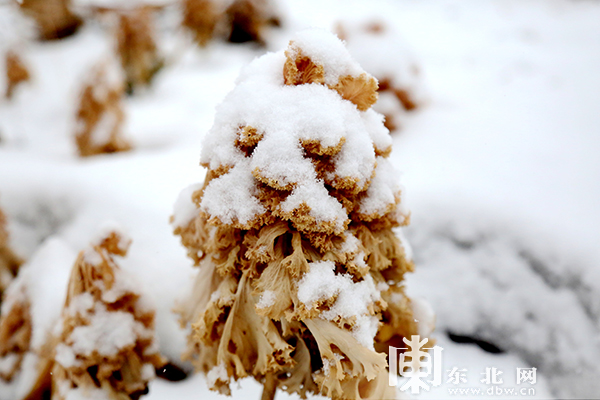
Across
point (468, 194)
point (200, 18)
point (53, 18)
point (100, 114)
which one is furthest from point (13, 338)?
point (53, 18)

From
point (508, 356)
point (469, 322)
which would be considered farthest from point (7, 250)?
point (508, 356)

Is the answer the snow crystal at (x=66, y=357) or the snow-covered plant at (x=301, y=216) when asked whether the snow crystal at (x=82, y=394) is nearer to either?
the snow crystal at (x=66, y=357)

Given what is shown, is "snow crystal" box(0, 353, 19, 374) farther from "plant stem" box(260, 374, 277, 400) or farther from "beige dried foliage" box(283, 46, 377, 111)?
"beige dried foliage" box(283, 46, 377, 111)

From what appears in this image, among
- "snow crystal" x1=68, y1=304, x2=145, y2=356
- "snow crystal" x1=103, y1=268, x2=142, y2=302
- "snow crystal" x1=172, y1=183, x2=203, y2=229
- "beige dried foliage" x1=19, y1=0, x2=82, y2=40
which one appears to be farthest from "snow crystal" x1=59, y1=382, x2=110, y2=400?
"beige dried foliage" x1=19, y1=0, x2=82, y2=40

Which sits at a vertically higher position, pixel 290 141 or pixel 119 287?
pixel 290 141

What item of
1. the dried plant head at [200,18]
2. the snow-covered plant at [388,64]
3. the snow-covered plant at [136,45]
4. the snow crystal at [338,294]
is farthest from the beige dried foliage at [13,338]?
the dried plant head at [200,18]

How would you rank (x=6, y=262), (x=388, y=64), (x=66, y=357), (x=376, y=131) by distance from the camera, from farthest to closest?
1. (x=388, y=64)
2. (x=6, y=262)
3. (x=66, y=357)
4. (x=376, y=131)

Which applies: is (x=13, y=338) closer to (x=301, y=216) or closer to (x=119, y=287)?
(x=119, y=287)

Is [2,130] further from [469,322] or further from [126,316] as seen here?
[469,322]
